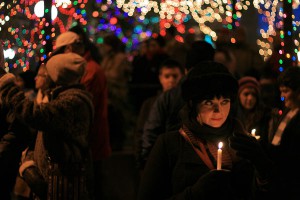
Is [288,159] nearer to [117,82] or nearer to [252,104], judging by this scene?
[252,104]

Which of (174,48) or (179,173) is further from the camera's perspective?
(174,48)

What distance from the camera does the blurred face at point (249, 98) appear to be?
9695 millimetres

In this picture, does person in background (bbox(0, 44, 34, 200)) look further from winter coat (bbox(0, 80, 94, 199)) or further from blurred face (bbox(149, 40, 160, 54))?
blurred face (bbox(149, 40, 160, 54))

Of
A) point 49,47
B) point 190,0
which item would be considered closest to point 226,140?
point 49,47

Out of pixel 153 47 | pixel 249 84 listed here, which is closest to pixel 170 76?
pixel 249 84

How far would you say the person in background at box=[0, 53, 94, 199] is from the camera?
→ 632 cm

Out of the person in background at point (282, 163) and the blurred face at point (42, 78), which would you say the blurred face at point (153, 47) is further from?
the person in background at point (282, 163)

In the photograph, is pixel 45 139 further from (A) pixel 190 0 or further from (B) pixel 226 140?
(A) pixel 190 0

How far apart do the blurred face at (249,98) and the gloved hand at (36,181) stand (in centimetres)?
360

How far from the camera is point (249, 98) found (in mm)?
9727

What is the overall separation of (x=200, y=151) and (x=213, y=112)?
11.2 inches

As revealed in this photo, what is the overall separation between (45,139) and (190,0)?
15.0 ft

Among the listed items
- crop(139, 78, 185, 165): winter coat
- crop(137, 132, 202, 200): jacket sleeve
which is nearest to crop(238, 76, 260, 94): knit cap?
crop(139, 78, 185, 165): winter coat

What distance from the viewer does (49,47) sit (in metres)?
7.59
